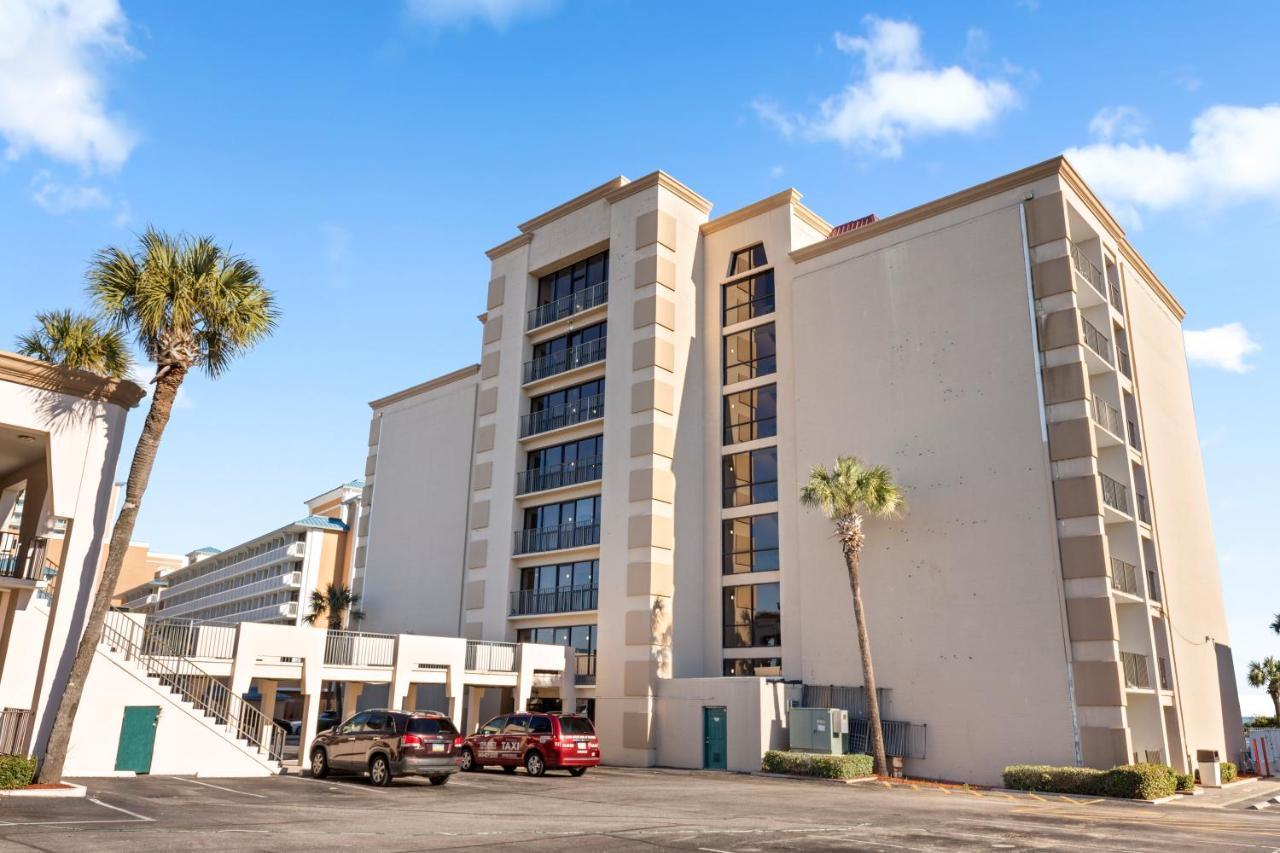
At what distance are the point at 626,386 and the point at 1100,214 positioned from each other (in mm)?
20381

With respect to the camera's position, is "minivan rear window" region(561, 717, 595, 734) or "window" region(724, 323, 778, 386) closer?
"minivan rear window" region(561, 717, 595, 734)

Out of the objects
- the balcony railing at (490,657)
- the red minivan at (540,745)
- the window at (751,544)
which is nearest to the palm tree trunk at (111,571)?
the red minivan at (540,745)

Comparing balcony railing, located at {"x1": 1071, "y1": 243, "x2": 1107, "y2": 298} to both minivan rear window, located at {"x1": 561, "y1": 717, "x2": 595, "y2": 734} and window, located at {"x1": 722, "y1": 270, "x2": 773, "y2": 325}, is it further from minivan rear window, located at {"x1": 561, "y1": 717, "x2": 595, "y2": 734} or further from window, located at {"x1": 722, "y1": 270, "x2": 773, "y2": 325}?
minivan rear window, located at {"x1": 561, "y1": 717, "x2": 595, "y2": 734}

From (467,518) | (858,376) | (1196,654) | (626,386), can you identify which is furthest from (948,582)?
(467,518)

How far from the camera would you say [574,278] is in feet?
152

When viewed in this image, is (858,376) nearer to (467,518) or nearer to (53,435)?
A: (467,518)

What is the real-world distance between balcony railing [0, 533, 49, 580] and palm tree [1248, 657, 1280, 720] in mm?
64502

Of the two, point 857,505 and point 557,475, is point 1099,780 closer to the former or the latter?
point 857,505

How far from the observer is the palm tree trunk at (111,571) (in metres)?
19.7

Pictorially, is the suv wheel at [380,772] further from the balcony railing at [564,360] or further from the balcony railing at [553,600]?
the balcony railing at [564,360]

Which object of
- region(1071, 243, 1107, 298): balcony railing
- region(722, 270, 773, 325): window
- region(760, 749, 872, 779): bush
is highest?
region(722, 270, 773, 325): window

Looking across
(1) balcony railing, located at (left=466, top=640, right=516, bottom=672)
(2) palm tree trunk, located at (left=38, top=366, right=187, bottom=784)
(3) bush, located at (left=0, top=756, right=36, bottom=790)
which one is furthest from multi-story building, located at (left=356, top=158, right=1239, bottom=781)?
(3) bush, located at (left=0, top=756, right=36, bottom=790)

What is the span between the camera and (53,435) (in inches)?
816

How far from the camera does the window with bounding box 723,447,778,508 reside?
39312 mm
